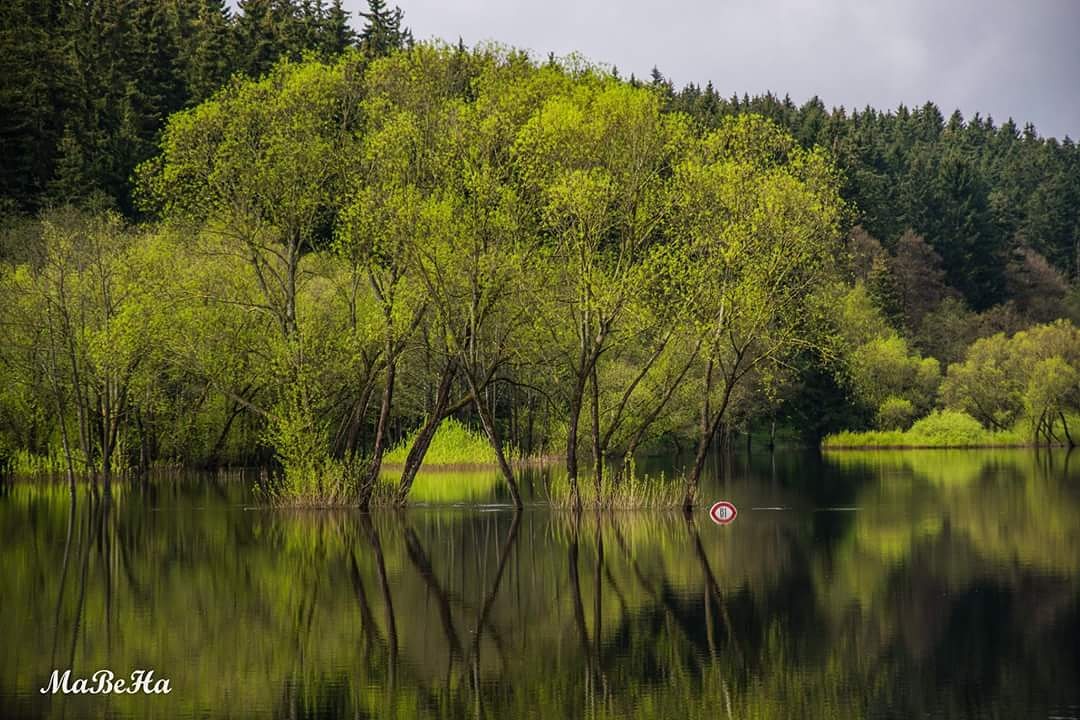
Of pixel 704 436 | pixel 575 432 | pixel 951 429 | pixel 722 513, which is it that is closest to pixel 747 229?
pixel 704 436

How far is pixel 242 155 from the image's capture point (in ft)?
141

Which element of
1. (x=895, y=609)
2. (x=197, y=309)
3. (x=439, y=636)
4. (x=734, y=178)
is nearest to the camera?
(x=439, y=636)

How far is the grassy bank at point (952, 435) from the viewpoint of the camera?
104 meters

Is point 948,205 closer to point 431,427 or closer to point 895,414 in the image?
point 895,414

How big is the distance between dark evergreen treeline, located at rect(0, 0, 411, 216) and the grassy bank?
4909 centimetres

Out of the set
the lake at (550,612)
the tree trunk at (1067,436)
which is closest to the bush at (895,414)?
the tree trunk at (1067,436)

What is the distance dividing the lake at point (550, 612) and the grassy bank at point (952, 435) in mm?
61011

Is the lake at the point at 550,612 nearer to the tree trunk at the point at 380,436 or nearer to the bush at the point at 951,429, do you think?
the tree trunk at the point at 380,436

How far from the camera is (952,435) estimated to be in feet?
341


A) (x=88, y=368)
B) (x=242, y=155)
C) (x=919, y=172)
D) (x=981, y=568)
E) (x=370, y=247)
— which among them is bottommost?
(x=981, y=568)

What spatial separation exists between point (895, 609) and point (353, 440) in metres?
25.2

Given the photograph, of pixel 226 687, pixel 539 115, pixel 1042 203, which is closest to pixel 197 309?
pixel 539 115

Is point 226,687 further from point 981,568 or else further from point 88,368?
point 88,368

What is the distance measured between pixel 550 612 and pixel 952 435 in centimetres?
8668
